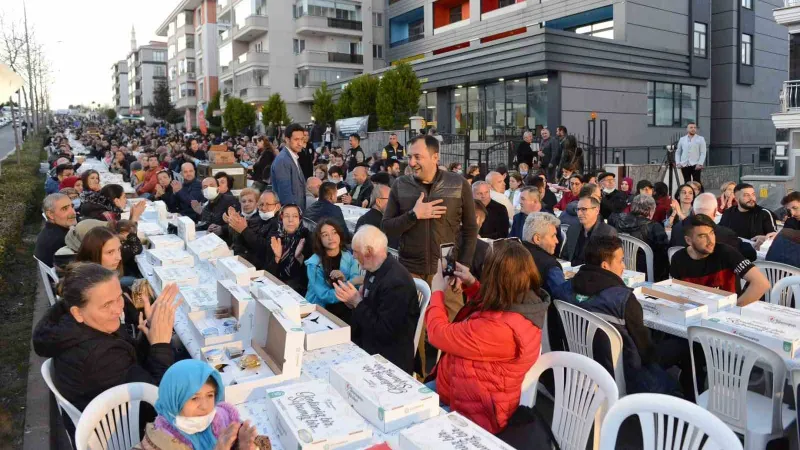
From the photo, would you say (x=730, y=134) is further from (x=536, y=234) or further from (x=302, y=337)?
(x=302, y=337)

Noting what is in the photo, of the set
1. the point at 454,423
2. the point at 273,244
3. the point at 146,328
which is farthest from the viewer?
the point at 273,244

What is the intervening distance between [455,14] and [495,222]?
27.5 m

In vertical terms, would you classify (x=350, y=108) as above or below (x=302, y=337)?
above

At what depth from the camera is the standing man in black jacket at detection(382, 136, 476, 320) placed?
15.2 feet

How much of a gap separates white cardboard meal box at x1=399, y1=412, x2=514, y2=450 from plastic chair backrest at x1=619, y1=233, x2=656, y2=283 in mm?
4861

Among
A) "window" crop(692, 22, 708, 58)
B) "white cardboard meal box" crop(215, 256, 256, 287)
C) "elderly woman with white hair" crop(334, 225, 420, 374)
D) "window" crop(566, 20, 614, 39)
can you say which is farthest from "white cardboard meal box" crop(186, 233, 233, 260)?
"window" crop(692, 22, 708, 58)

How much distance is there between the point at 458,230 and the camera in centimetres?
486

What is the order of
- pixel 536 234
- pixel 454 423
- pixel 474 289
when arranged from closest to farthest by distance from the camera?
pixel 454 423 < pixel 474 289 < pixel 536 234

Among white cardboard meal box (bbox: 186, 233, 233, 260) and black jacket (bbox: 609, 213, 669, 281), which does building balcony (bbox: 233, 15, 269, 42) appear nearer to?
white cardboard meal box (bbox: 186, 233, 233, 260)

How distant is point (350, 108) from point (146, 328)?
2716 centimetres

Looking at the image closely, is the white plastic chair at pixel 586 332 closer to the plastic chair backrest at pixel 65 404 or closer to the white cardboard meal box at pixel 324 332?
the white cardboard meal box at pixel 324 332

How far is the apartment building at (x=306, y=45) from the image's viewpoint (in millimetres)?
42844

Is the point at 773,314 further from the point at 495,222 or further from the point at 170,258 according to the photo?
the point at 170,258

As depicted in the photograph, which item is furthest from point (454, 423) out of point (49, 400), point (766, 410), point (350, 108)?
point (350, 108)
